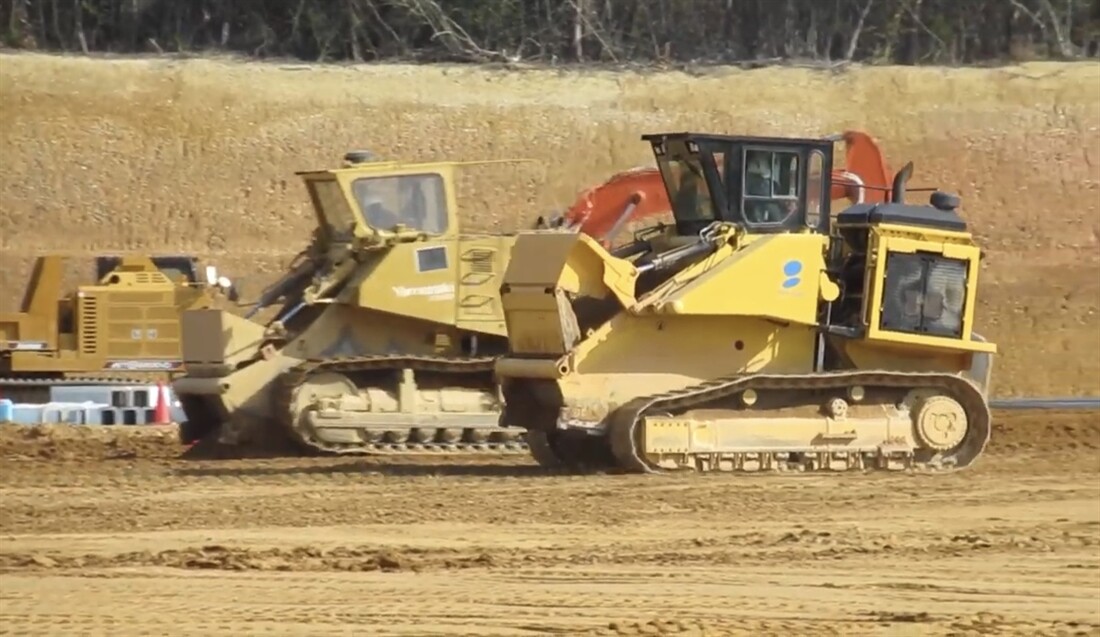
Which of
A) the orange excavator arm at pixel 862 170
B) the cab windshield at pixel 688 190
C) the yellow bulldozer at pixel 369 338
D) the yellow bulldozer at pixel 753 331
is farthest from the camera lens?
the orange excavator arm at pixel 862 170

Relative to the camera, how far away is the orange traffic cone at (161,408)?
2191cm

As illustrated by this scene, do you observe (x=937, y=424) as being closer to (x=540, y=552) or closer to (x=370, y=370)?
(x=370, y=370)

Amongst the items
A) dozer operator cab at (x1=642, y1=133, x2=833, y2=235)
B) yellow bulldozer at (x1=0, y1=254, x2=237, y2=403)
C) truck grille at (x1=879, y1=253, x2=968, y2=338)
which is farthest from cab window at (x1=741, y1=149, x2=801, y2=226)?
yellow bulldozer at (x1=0, y1=254, x2=237, y2=403)

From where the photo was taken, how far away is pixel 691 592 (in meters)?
10.0

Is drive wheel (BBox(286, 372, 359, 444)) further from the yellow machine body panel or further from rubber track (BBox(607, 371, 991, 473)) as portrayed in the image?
the yellow machine body panel

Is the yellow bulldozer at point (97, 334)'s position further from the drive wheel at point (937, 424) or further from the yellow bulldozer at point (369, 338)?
the drive wheel at point (937, 424)

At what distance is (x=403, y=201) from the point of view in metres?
18.4

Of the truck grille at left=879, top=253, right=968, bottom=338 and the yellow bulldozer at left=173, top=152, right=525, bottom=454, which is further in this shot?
the yellow bulldozer at left=173, top=152, right=525, bottom=454

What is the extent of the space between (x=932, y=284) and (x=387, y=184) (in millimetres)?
4824

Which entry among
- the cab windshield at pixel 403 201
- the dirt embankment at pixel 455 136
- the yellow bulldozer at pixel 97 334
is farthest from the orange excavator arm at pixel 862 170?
the dirt embankment at pixel 455 136

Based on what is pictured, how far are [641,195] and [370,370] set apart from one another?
2.97 meters

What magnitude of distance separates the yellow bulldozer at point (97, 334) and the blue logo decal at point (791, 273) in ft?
30.7

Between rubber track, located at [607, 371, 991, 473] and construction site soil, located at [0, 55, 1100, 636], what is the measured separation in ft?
0.99

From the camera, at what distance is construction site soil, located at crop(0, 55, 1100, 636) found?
9.58m
